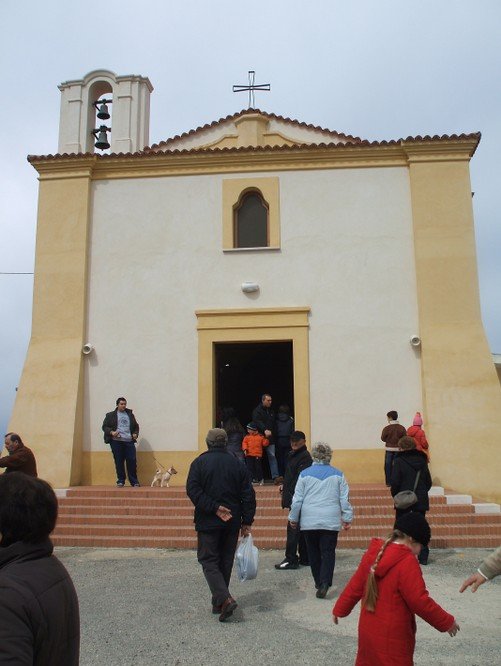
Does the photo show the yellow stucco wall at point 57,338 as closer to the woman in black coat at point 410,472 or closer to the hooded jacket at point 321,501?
the woman in black coat at point 410,472

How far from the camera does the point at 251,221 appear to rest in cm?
1402

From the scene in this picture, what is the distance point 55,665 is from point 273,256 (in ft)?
37.9

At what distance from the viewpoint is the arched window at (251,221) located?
13875 millimetres

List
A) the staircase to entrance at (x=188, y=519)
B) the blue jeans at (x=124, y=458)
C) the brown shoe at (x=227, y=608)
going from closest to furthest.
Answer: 1. the brown shoe at (x=227, y=608)
2. the staircase to entrance at (x=188, y=519)
3. the blue jeans at (x=124, y=458)

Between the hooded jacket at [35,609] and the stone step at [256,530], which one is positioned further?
the stone step at [256,530]

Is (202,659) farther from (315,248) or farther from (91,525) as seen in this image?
Result: (315,248)

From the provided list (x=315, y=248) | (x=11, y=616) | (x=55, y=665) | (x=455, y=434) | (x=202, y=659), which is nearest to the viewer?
(x=11, y=616)

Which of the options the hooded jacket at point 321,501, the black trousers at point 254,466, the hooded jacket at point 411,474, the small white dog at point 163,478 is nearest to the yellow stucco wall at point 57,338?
the small white dog at point 163,478

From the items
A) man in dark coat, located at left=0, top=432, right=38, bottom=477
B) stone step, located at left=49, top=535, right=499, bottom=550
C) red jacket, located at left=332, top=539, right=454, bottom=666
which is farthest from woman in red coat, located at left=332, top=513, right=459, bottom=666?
stone step, located at left=49, top=535, right=499, bottom=550

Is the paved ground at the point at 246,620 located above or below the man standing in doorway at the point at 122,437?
below

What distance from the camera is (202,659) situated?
522cm

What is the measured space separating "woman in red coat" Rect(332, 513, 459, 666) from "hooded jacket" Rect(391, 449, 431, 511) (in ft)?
16.7

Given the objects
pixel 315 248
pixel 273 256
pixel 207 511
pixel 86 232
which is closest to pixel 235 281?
pixel 273 256

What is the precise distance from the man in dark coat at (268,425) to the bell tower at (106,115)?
22.1 feet
